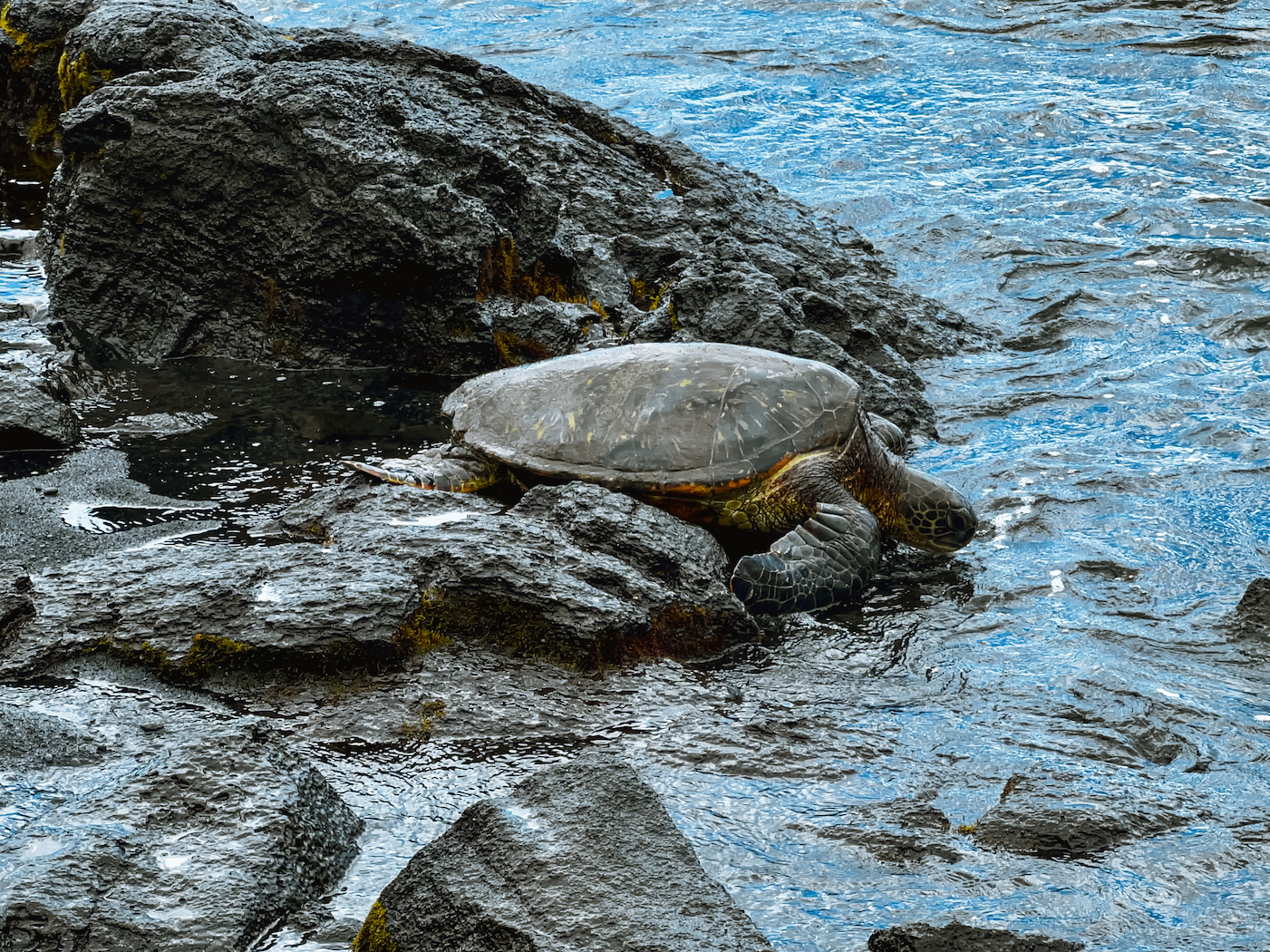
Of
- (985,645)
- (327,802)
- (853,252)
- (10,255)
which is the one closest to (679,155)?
(853,252)

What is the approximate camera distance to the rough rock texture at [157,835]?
2424mm

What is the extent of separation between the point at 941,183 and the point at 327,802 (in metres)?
9.25

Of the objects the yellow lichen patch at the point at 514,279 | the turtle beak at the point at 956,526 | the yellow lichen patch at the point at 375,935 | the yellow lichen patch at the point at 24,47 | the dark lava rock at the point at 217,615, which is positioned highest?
the yellow lichen patch at the point at 24,47

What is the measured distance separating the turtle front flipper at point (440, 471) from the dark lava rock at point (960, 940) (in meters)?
2.87

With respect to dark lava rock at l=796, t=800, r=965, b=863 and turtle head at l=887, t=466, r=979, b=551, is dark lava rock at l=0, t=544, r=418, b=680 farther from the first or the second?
turtle head at l=887, t=466, r=979, b=551

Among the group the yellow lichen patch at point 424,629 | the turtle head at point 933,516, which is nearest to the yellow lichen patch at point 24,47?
the yellow lichen patch at point 424,629

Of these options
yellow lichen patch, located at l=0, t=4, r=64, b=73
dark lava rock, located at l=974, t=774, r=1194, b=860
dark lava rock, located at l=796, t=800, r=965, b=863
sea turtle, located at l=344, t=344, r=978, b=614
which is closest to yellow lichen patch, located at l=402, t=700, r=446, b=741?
dark lava rock, located at l=796, t=800, r=965, b=863

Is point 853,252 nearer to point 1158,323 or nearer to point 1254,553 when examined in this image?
point 1158,323

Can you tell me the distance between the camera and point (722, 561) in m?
4.66

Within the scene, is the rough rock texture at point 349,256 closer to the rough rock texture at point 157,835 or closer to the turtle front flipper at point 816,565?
the turtle front flipper at point 816,565

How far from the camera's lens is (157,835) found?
2.69 meters

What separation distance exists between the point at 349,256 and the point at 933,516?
3.73m

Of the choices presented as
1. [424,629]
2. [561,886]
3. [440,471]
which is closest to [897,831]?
[561,886]

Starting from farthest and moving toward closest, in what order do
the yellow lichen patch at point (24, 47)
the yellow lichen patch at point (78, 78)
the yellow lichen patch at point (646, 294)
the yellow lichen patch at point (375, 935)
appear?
the yellow lichen patch at point (24, 47) < the yellow lichen patch at point (78, 78) < the yellow lichen patch at point (646, 294) < the yellow lichen patch at point (375, 935)
